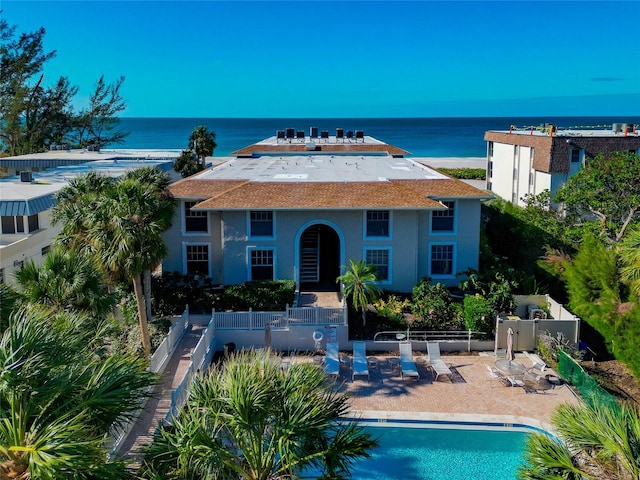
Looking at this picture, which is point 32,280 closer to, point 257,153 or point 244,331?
point 244,331

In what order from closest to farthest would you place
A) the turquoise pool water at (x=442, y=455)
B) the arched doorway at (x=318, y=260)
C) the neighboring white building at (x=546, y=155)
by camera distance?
the turquoise pool water at (x=442, y=455) < the arched doorway at (x=318, y=260) < the neighboring white building at (x=546, y=155)

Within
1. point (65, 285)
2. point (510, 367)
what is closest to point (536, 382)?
point (510, 367)

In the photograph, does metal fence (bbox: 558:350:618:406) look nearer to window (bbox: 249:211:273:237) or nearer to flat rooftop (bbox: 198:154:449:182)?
flat rooftop (bbox: 198:154:449:182)

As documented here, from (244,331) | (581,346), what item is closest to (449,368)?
(581,346)

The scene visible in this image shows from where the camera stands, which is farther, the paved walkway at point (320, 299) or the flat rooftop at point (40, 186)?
the flat rooftop at point (40, 186)

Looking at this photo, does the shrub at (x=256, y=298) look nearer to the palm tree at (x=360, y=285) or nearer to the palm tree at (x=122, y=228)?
the palm tree at (x=360, y=285)

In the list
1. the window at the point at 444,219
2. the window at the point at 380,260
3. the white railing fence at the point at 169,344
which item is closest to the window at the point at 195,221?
the white railing fence at the point at 169,344
